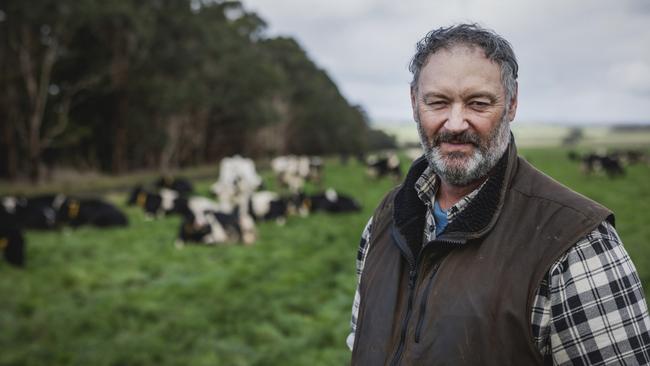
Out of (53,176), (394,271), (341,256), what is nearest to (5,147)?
(53,176)

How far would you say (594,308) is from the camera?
1.46 m

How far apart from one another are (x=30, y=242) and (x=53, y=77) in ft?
50.8

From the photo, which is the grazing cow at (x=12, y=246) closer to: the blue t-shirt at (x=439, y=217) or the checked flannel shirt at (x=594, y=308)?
the blue t-shirt at (x=439, y=217)

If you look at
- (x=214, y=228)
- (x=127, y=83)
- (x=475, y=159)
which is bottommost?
(x=214, y=228)

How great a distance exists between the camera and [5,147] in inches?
901

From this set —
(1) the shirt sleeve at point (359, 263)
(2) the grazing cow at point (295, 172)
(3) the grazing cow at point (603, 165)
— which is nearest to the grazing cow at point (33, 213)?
(2) the grazing cow at point (295, 172)

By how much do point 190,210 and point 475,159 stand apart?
11.6 metres

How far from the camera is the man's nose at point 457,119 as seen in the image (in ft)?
5.69

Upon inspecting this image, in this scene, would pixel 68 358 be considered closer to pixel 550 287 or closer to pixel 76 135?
pixel 550 287

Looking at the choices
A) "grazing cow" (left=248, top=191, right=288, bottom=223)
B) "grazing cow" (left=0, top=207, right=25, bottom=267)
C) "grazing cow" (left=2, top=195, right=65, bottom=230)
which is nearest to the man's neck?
"grazing cow" (left=0, top=207, right=25, bottom=267)

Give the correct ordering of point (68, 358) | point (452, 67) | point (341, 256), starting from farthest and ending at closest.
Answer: point (341, 256)
point (68, 358)
point (452, 67)

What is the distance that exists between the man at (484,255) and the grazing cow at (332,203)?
13.1m

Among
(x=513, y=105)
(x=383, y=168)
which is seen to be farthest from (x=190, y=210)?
(x=383, y=168)

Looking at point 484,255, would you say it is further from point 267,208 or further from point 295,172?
point 295,172
